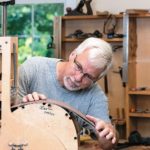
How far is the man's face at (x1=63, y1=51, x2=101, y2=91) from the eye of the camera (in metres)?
1.60

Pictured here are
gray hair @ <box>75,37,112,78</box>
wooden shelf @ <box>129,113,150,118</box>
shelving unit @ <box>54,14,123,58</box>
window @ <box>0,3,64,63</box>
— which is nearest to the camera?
gray hair @ <box>75,37,112,78</box>

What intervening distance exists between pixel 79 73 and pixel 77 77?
18 mm

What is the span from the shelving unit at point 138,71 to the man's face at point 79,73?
1.96 m

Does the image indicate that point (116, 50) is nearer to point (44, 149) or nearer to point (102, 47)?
point (102, 47)

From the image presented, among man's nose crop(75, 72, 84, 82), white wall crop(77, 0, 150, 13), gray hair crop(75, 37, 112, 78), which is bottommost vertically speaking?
man's nose crop(75, 72, 84, 82)

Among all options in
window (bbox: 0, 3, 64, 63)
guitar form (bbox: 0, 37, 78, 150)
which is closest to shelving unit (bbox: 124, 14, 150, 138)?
window (bbox: 0, 3, 64, 63)

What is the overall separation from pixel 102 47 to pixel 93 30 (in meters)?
2.30

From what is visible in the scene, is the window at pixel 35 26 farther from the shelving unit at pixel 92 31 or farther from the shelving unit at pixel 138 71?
the shelving unit at pixel 138 71

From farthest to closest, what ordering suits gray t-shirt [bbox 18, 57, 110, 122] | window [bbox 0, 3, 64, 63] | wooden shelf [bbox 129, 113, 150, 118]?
1. window [bbox 0, 3, 64, 63]
2. wooden shelf [bbox 129, 113, 150, 118]
3. gray t-shirt [bbox 18, 57, 110, 122]

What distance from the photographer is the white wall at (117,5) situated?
375cm

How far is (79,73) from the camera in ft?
5.28

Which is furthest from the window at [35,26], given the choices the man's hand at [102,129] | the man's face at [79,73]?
the man's hand at [102,129]

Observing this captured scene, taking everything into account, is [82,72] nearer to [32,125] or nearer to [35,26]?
[32,125]

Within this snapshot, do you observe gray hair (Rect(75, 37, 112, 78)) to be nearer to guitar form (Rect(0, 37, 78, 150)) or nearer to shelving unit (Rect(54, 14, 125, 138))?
guitar form (Rect(0, 37, 78, 150))
